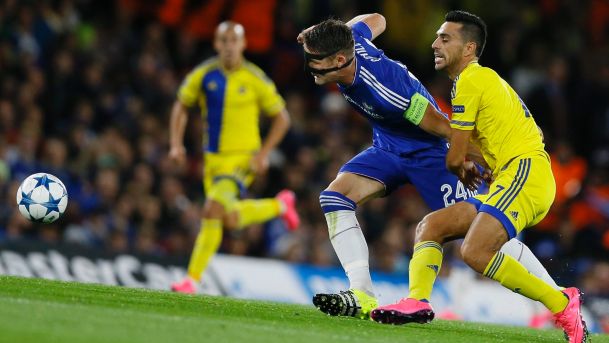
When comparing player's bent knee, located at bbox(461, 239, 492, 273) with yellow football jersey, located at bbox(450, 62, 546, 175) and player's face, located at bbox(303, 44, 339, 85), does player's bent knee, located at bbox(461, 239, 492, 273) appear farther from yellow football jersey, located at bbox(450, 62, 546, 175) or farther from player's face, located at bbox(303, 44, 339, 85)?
player's face, located at bbox(303, 44, 339, 85)

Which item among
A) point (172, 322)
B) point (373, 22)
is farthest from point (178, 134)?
point (172, 322)

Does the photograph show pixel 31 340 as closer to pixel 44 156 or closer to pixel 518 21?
pixel 44 156

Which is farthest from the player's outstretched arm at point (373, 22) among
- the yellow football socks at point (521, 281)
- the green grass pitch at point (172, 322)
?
the yellow football socks at point (521, 281)

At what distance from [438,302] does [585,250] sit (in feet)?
8.45

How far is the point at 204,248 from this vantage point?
1147 centimetres

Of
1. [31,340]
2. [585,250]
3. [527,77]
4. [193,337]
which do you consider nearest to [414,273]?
[193,337]

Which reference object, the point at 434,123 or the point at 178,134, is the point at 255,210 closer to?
the point at 178,134

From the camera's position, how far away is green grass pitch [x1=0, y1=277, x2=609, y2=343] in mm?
5895

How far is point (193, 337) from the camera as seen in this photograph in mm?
5969

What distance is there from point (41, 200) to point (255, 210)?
3890 millimetres

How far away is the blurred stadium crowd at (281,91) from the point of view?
13602 mm

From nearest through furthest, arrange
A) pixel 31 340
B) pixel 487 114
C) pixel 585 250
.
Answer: pixel 31 340 < pixel 487 114 < pixel 585 250

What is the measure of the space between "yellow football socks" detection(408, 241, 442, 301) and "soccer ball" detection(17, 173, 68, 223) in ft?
9.46

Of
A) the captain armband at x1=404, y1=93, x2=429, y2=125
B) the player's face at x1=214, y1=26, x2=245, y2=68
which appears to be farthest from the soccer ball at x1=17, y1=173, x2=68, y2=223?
the player's face at x1=214, y1=26, x2=245, y2=68
